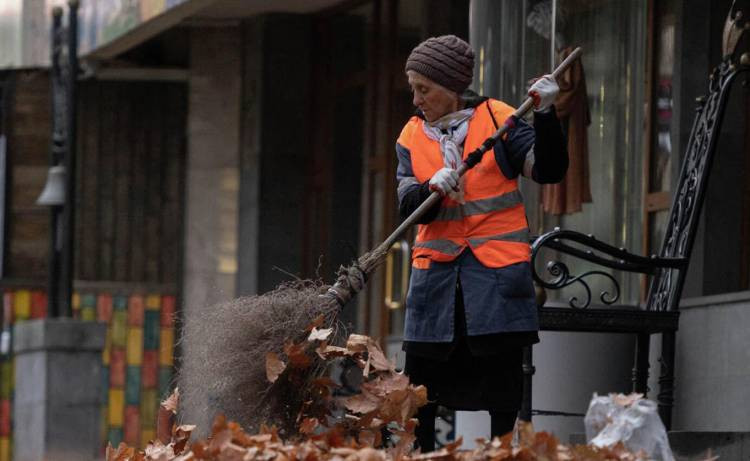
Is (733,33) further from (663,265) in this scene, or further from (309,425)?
(309,425)

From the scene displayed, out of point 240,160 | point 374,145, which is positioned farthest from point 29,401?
point 374,145

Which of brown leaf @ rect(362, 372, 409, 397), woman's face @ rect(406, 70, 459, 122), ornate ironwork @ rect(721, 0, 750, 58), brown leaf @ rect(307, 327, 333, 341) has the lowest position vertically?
brown leaf @ rect(362, 372, 409, 397)

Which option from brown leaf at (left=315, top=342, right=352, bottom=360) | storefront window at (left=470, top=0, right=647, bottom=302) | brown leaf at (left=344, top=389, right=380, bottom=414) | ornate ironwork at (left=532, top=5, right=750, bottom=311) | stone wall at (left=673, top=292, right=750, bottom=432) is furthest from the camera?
storefront window at (left=470, top=0, right=647, bottom=302)

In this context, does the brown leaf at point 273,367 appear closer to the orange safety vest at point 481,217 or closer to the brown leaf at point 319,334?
the brown leaf at point 319,334

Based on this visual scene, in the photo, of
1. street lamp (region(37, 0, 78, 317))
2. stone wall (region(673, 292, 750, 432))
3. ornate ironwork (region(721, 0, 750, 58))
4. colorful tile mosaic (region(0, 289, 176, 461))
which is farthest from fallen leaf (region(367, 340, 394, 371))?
colorful tile mosaic (region(0, 289, 176, 461))

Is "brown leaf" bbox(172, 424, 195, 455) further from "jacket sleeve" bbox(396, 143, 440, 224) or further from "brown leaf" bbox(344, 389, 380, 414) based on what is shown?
"jacket sleeve" bbox(396, 143, 440, 224)

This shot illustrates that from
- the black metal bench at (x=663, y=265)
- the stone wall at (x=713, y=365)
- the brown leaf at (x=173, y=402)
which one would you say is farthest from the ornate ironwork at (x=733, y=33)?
the brown leaf at (x=173, y=402)

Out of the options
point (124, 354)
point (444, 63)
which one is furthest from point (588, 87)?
point (124, 354)

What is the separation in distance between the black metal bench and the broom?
1870 millimetres

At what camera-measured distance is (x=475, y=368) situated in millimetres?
6391

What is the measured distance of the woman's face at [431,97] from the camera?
6.41 m

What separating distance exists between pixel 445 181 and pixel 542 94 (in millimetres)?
417

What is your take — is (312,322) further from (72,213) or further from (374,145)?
(72,213)

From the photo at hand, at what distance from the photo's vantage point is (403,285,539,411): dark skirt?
6285 millimetres
